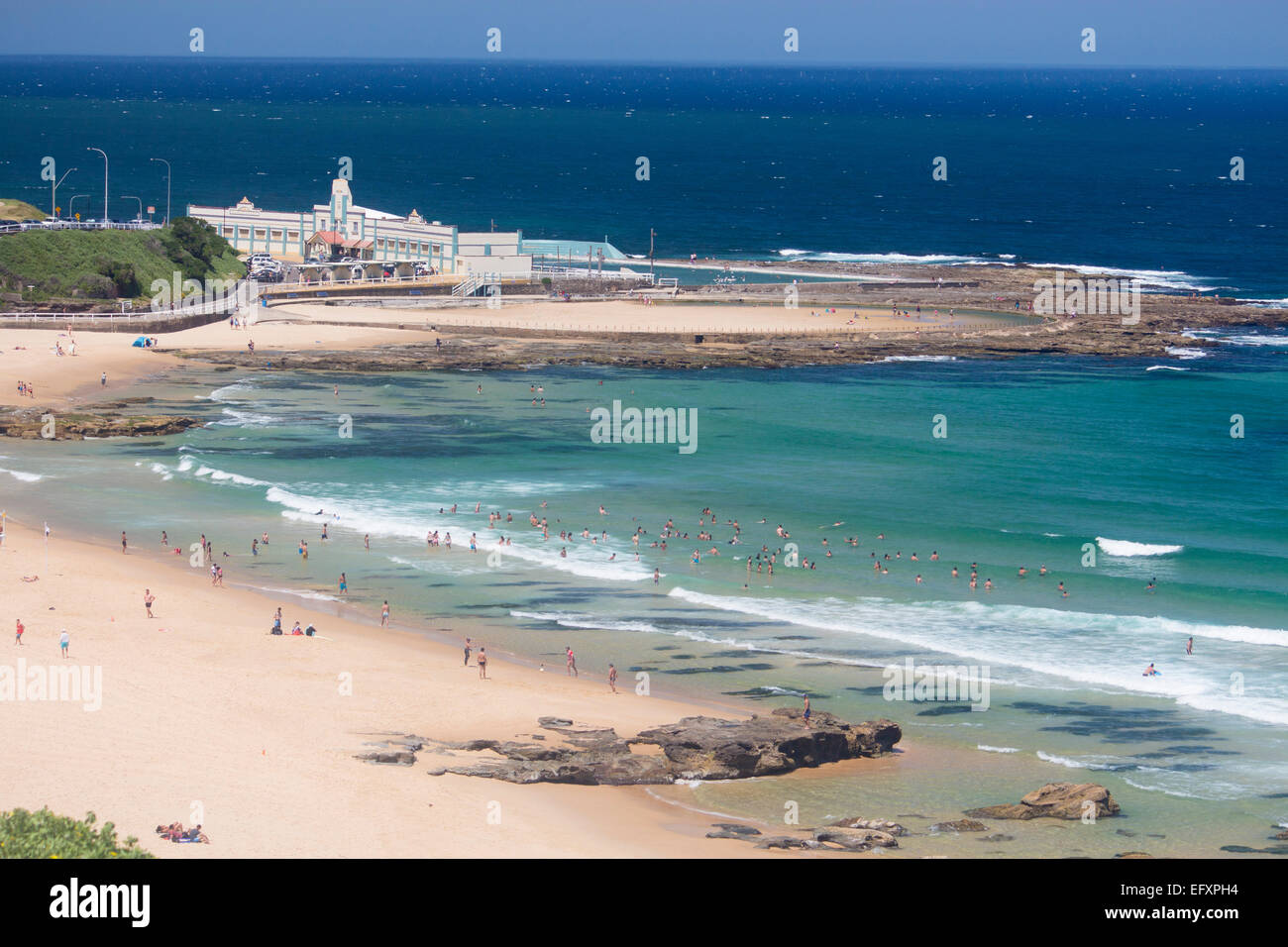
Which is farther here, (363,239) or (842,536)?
(363,239)

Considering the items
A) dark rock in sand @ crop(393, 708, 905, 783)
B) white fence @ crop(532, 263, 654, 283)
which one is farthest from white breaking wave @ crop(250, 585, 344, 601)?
white fence @ crop(532, 263, 654, 283)

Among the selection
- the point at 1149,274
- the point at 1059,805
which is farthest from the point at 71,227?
the point at 1149,274

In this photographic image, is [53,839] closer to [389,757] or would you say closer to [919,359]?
[389,757]

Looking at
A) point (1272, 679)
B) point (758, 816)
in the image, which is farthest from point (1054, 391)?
point (758, 816)

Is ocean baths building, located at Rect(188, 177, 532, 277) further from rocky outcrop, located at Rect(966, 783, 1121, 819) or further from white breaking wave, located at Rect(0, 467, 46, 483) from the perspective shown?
rocky outcrop, located at Rect(966, 783, 1121, 819)

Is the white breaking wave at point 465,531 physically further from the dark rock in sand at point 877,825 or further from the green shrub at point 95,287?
the green shrub at point 95,287

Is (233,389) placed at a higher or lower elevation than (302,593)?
higher

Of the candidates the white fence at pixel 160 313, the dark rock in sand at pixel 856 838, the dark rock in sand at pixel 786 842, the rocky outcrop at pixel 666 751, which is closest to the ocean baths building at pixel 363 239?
the white fence at pixel 160 313
